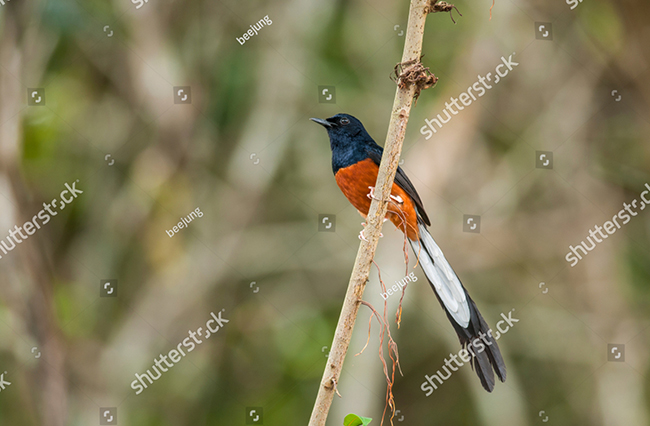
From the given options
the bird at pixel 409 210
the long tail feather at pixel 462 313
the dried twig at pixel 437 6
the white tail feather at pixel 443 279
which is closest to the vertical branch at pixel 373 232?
the dried twig at pixel 437 6

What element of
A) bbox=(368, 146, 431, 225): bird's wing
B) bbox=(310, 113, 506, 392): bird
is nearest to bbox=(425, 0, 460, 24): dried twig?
bbox=(310, 113, 506, 392): bird

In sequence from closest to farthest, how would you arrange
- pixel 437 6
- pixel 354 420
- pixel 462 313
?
pixel 354 420, pixel 437 6, pixel 462 313

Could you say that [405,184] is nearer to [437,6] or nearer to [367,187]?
[367,187]

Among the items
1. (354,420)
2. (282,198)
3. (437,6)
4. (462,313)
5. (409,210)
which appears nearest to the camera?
(354,420)

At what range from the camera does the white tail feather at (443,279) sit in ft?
7.16

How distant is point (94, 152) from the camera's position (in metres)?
5.27

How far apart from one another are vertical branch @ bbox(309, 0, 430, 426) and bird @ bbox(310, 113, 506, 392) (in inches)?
22.5

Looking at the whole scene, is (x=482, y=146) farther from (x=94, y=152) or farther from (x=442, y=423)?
(x=94, y=152)

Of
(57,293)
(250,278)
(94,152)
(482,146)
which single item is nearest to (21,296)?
(57,293)

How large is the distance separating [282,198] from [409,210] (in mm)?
3701

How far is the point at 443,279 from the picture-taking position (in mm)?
2279

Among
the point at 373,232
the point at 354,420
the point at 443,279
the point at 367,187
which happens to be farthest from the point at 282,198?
the point at 354,420

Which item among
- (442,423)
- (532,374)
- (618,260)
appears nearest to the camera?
(618,260)

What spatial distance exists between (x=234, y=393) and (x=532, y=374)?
12.2 feet
